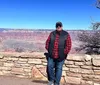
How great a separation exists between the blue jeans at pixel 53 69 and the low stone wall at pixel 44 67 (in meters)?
1.17

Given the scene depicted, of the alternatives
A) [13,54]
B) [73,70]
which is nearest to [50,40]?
[73,70]

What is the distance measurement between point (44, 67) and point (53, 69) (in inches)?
54.2

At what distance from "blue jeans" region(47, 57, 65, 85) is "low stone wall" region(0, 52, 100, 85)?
1.17m

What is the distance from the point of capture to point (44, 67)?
904 cm

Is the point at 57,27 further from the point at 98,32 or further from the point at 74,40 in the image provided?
the point at 74,40

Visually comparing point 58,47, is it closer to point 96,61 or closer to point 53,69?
point 53,69

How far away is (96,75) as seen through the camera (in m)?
8.58

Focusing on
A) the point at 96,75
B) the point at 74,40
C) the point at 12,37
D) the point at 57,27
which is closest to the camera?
the point at 57,27

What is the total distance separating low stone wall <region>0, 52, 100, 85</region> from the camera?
8.59 meters

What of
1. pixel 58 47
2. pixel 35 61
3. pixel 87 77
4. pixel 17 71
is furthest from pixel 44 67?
pixel 58 47

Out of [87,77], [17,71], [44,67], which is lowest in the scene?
[87,77]

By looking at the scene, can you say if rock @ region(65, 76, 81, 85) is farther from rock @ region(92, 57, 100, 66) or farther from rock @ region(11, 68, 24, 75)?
rock @ region(11, 68, 24, 75)

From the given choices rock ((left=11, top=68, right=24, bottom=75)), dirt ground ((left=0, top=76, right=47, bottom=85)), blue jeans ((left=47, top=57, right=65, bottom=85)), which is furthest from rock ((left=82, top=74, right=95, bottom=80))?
rock ((left=11, top=68, right=24, bottom=75))

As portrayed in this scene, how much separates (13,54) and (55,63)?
2.17m
